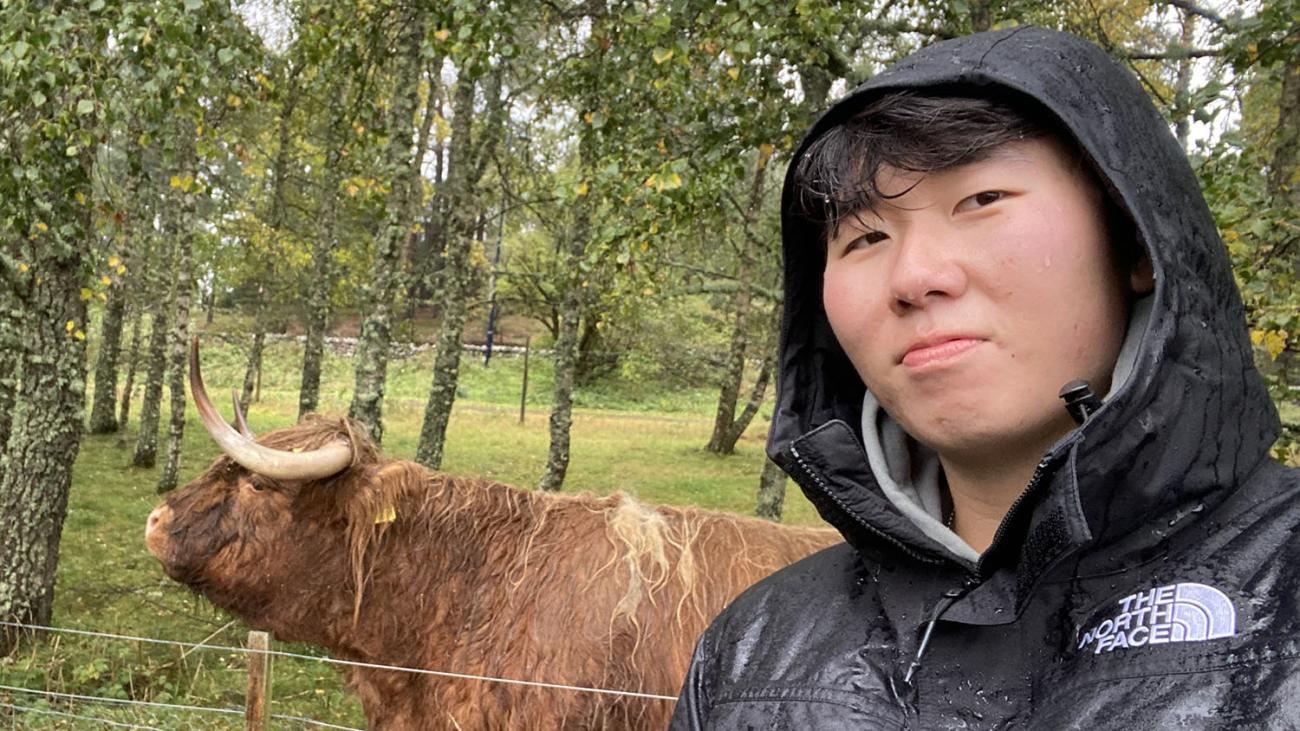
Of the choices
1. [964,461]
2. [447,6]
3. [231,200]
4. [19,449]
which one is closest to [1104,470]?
[964,461]

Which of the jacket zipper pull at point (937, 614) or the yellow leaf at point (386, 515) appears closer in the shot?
the jacket zipper pull at point (937, 614)

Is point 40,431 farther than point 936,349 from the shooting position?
Yes

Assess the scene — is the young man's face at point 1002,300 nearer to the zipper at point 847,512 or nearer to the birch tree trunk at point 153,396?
the zipper at point 847,512

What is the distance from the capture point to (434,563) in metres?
4.04

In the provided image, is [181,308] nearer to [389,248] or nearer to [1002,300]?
[389,248]

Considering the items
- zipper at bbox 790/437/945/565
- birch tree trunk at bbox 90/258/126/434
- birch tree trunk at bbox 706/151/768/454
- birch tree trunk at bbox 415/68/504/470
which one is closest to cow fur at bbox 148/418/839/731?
zipper at bbox 790/437/945/565

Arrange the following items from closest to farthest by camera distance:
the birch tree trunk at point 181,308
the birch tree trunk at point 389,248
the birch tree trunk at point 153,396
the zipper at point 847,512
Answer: the zipper at point 847,512
the birch tree trunk at point 389,248
the birch tree trunk at point 181,308
the birch tree trunk at point 153,396

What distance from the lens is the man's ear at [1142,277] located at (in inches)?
40.7

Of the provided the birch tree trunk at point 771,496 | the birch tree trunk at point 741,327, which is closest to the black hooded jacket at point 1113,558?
the birch tree trunk at point 741,327

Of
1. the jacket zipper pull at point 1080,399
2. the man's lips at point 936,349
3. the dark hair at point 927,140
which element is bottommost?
the jacket zipper pull at point 1080,399

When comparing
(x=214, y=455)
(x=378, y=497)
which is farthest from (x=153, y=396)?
(x=378, y=497)

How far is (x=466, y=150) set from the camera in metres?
10.2

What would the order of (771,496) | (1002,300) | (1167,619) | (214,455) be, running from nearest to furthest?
1. (1167,619)
2. (1002,300)
3. (771,496)
4. (214,455)

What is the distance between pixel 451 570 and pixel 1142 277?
11.5ft
